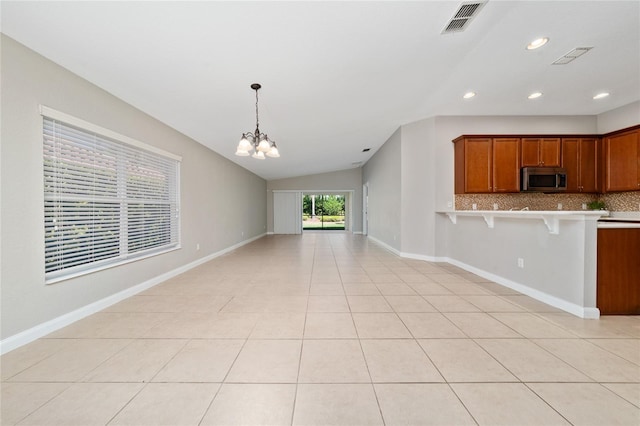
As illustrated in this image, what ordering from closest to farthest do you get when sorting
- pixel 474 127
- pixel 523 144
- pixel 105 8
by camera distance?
1. pixel 105 8
2. pixel 523 144
3. pixel 474 127

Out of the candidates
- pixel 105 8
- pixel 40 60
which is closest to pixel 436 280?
pixel 105 8

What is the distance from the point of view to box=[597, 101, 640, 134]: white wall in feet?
14.2

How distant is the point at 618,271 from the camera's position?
2.52m

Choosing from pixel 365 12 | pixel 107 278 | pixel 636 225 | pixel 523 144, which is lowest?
pixel 107 278

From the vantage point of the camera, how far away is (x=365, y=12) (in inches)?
81.7

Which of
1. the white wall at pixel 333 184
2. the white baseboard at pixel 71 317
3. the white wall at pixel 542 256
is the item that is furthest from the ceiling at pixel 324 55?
the white wall at pixel 333 184

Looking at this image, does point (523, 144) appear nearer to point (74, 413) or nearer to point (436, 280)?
point (436, 280)

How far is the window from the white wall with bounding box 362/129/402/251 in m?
4.65

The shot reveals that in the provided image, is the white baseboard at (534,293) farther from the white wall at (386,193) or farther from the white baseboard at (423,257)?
the white wall at (386,193)

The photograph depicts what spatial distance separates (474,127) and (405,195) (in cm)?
186

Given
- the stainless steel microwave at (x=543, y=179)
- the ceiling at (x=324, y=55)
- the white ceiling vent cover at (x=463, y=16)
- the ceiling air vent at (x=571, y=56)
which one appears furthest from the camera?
the stainless steel microwave at (x=543, y=179)

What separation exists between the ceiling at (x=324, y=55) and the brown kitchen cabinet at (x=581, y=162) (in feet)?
2.15

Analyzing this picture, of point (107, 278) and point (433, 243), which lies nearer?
point (107, 278)

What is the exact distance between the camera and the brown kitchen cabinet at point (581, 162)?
4.66m
